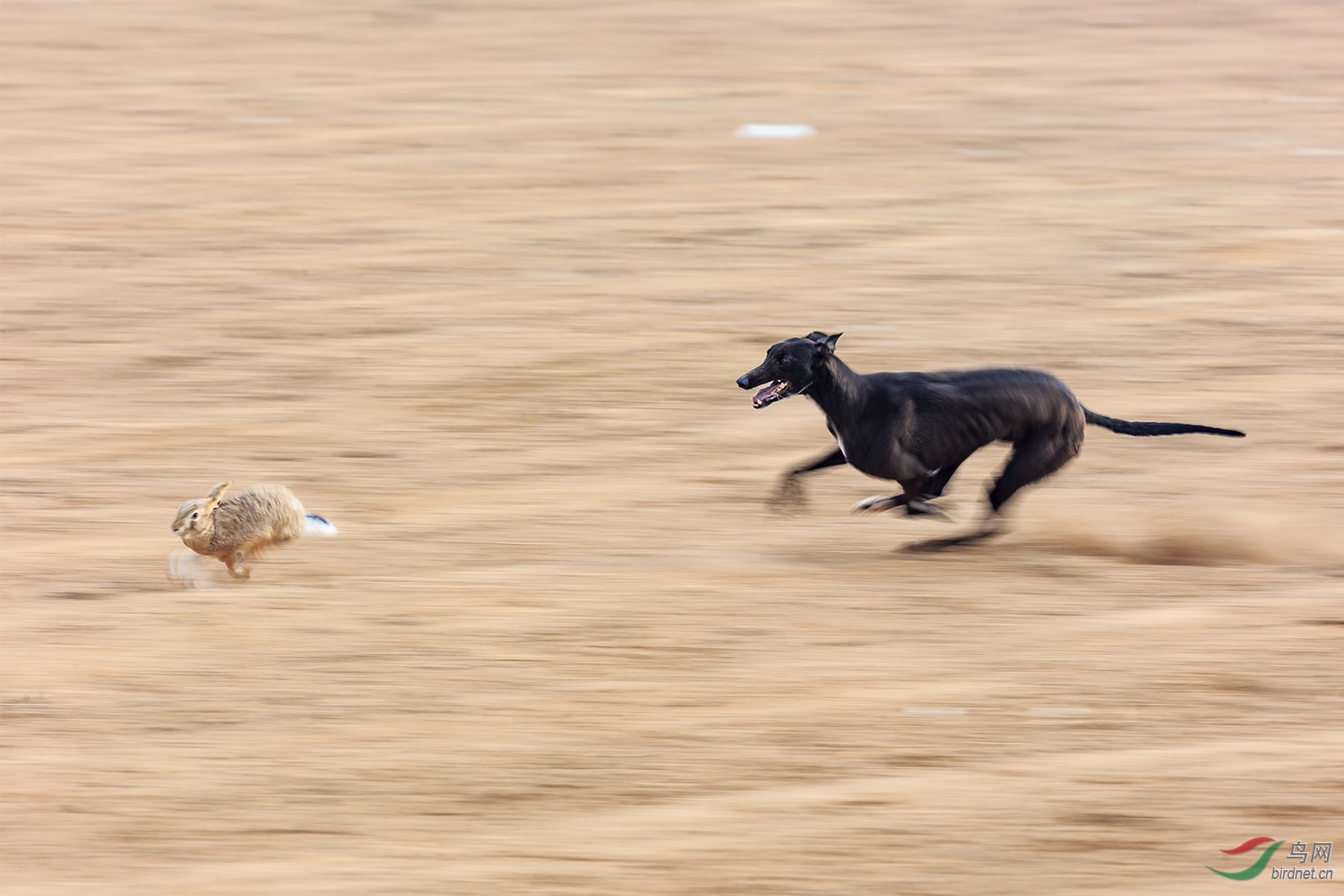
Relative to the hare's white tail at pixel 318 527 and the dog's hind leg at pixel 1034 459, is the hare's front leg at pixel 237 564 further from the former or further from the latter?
the dog's hind leg at pixel 1034 459

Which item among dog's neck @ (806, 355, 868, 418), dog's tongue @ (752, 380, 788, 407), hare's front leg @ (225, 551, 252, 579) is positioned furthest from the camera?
dog's neck @ (806, 355, 868, 418)

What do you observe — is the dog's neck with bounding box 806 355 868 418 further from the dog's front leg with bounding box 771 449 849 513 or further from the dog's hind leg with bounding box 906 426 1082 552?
the dog's hind leg with bounding box 906 426 1082 552

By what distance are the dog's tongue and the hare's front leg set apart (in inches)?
95.1

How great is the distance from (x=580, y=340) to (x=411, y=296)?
170cm

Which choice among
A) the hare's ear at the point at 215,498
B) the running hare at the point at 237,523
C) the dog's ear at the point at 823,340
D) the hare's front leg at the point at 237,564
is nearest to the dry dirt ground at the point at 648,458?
the hare's front leg at the point at 237,564

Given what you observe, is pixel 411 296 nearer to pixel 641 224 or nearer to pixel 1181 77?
pixel 641 224

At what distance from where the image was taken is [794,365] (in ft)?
23.5

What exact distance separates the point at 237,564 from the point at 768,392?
255 centimetres

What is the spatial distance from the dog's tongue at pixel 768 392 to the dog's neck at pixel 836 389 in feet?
0.49

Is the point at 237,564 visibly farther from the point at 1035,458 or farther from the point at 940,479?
the point at 1035,458

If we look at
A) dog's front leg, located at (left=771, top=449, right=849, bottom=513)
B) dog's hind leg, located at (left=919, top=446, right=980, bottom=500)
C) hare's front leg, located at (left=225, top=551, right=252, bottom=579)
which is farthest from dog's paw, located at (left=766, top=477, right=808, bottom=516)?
hare's front leg, located at (left=225, top=551, right=252, bottom=579)

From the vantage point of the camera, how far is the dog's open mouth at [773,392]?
278 inches

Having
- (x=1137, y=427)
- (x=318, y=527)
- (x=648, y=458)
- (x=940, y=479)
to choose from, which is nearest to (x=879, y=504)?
(x=940, y=479)

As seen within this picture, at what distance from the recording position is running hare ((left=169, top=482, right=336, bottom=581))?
646 centimetres
